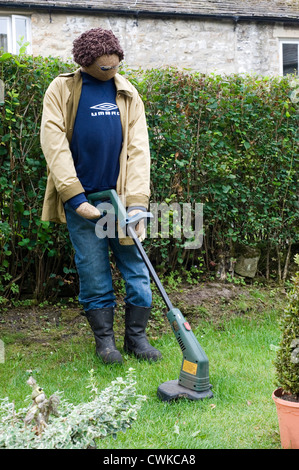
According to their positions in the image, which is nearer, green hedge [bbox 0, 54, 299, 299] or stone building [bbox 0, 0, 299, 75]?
green hedge [bbox 0, 54, 299, 299]

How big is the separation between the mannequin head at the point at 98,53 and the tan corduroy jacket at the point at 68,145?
0.14 m

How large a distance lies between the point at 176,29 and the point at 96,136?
8906 millimetres

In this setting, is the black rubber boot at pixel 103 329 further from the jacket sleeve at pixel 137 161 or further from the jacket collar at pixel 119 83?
the jacket collar at pixel 119 83

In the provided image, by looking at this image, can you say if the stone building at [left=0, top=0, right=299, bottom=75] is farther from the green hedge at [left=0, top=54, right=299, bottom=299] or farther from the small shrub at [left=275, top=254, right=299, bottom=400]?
the small shrub at [left=275, top=254, right=299, bottom=400]

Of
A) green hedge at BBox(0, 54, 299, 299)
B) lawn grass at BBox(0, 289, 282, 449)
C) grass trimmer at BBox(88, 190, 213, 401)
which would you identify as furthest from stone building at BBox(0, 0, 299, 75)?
grass trimmer at BBox(88, 190, 213, 401)

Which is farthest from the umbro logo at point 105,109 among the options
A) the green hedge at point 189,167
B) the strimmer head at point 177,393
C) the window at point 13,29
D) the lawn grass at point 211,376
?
the window at point 13,29

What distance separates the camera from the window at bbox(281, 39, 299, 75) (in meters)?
12.7

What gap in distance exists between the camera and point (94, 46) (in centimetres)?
361

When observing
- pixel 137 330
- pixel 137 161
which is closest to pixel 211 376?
→ pixel 137 330

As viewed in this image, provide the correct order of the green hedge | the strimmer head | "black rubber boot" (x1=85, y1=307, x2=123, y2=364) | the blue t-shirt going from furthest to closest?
the green hedge
"black rubber boot" (x1=85, y1=307, x2=123, y2=364)
the blue t-shirt
the strimmer head

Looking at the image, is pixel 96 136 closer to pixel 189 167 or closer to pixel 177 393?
pixel 189 167

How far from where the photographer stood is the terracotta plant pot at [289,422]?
→ 2322mm

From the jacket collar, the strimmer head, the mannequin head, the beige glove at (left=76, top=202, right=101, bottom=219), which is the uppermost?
the mannequin head

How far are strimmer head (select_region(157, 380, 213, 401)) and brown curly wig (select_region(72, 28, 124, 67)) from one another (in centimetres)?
222
